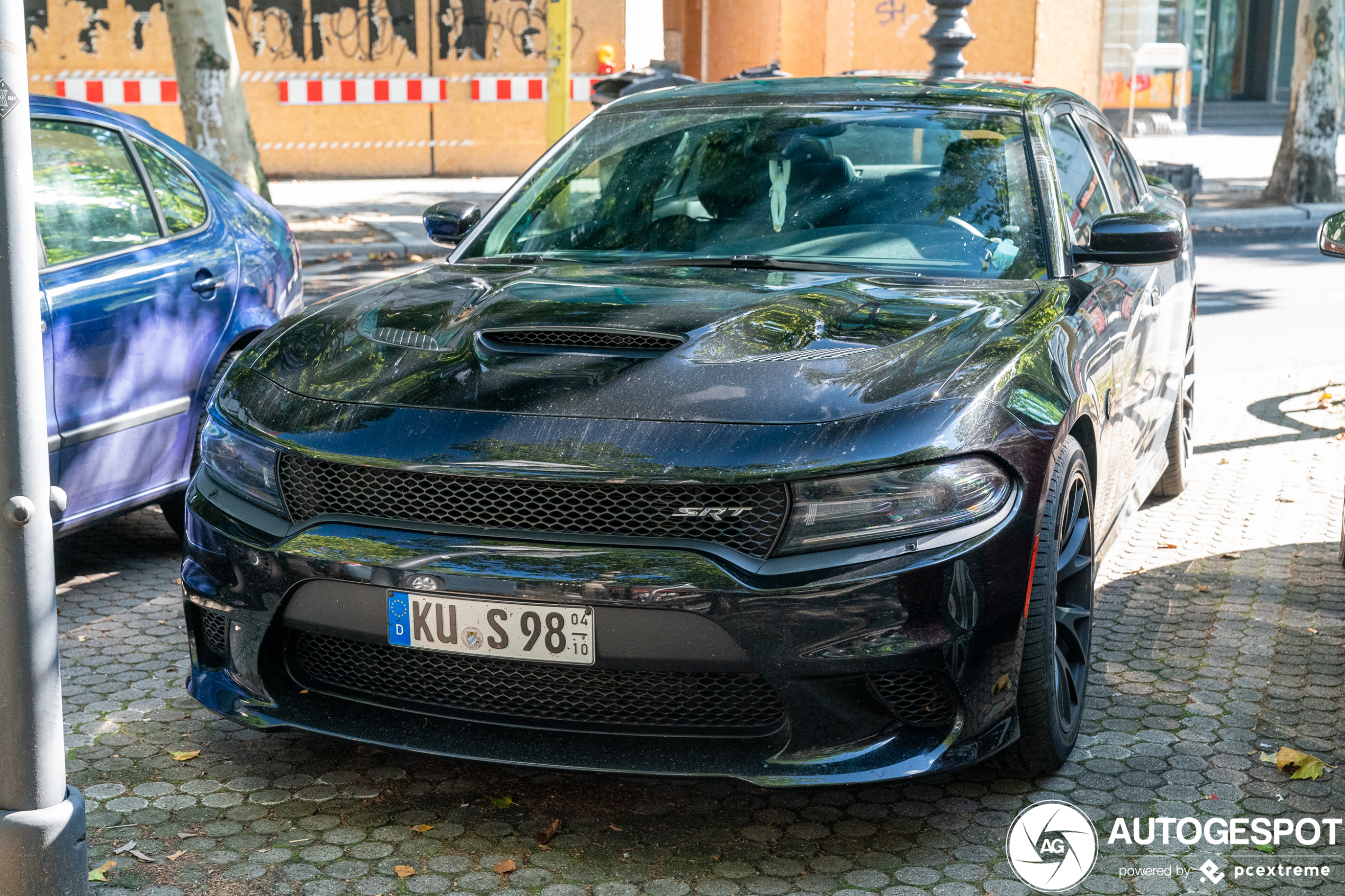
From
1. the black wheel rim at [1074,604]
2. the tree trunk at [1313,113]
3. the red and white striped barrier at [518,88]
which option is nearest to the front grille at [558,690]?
the black wheel rim at [1074,604]

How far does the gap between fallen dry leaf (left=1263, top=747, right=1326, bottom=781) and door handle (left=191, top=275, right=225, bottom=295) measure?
376 centimetres

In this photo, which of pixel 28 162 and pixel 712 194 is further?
pixel 712 194

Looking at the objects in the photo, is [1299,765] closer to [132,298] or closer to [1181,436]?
[1181,436]

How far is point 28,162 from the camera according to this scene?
9.05 feet

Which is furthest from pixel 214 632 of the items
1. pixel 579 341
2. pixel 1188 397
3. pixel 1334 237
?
pixel 1188 397

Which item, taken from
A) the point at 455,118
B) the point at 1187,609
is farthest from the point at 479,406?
the point at 455,118

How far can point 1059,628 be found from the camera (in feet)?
12.1

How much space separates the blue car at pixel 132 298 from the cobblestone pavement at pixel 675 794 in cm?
50

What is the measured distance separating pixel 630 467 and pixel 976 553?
719 millimetres

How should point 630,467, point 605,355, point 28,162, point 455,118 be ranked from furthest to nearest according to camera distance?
point 455,118 < point 605,355 < point 630,467 < point 28,162

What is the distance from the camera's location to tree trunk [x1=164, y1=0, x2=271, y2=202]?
12234 mm

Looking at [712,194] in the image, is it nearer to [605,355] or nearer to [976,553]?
[605,355]

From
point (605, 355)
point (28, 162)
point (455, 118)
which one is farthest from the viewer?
point (455, 118)

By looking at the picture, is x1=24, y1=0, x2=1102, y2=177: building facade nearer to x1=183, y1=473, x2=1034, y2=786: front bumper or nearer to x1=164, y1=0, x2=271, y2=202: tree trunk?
x1=164, y1=0, x2=271, y2=202: tree trunk
